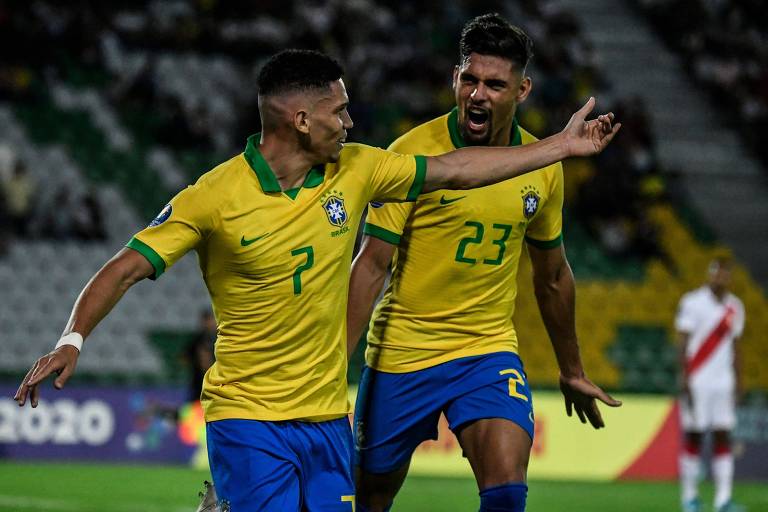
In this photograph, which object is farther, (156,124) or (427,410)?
(156,124)

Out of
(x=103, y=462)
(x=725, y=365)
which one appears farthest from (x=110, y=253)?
(x=725, y=365)

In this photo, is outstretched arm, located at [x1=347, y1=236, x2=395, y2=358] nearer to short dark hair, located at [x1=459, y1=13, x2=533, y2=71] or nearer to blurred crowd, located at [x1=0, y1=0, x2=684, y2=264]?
short dark hair, located at [x1=459, y1=13, x2=533, y2=71]

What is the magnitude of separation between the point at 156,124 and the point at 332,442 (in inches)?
A: 562

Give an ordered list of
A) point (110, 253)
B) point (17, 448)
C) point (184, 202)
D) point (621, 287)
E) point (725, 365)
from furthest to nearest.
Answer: point (621, 287) → point (110, 253) → point (17, 448) → point (725, 365) → point (184, 202)

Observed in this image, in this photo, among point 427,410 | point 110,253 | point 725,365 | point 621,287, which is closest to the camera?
point 427,410

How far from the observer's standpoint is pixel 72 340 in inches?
171

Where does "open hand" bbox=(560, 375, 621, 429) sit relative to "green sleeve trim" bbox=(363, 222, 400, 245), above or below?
below

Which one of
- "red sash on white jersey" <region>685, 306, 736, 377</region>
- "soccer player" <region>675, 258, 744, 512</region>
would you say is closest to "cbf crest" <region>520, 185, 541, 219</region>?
"soccer player" <region>675, 258, 744, 512</region>

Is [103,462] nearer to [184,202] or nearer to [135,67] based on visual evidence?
[135,67]

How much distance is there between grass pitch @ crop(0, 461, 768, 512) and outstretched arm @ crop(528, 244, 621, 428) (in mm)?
4817

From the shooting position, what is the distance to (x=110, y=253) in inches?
680

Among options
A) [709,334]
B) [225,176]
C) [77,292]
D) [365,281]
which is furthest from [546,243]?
[77,292]

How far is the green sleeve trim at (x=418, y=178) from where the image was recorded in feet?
16.8

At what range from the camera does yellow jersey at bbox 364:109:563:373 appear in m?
5.71
